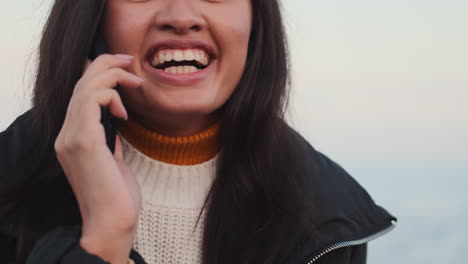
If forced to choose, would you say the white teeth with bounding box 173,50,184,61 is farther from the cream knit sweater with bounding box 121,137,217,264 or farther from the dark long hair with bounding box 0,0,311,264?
the cream knit sweater with bounding box 121,137,217,264

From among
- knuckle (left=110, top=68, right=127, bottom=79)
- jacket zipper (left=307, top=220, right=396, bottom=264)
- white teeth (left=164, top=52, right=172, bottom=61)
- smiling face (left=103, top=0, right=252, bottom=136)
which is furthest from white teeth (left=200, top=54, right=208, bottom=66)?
jacket zipper (left=307, top=220, right=396, bottom=264)

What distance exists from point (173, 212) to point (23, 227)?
21.2 inches

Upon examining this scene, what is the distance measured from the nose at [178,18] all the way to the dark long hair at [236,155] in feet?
0.77

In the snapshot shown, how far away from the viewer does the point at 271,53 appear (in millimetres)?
3488

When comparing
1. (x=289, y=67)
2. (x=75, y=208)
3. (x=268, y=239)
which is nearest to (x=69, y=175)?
→ (x=75, y=208)

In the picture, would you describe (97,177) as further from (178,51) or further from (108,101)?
(178,51)

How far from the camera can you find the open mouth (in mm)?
3115

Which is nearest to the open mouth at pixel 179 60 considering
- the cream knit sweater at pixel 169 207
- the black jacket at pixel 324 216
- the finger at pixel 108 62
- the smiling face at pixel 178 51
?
the smiling face at pixel 178 51

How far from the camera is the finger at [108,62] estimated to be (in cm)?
294

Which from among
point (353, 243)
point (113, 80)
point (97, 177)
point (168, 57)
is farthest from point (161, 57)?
point (353, 243)

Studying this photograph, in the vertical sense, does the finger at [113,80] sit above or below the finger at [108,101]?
above

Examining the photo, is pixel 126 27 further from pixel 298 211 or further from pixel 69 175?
pixel 298 211

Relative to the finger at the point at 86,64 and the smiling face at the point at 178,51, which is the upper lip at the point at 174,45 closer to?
the smiling face at the point at 178,51

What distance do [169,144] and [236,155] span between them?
266 mm
